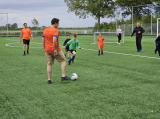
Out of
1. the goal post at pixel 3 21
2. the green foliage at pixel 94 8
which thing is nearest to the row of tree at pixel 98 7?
the green foliage at pixel 94 8

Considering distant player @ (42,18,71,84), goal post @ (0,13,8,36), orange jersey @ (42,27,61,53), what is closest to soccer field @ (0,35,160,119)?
distant player @ (42,18,71,84)

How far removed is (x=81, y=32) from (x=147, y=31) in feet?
72.5

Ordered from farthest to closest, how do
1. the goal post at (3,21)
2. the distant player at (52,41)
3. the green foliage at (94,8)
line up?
the green foliage at (94,8) → the goal post at (3,21) → the distant player at (52,41)

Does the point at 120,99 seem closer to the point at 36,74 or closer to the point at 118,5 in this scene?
the point at 36,74

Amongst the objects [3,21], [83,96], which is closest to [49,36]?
[83,96]

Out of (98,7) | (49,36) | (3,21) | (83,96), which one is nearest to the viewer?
(83,96)

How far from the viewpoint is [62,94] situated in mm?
5531

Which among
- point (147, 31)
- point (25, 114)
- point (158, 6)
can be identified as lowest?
point (25, 114)

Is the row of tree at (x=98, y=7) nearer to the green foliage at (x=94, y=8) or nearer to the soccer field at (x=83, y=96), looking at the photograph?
A: the green foliage at (x=94, y=8)

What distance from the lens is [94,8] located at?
64875 mm

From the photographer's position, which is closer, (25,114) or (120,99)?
(25,114)

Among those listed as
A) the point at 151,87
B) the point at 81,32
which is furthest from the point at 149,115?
the point at 81,32

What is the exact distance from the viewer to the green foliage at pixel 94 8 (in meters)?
64.9

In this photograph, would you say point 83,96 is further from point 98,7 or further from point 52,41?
point 98,7
